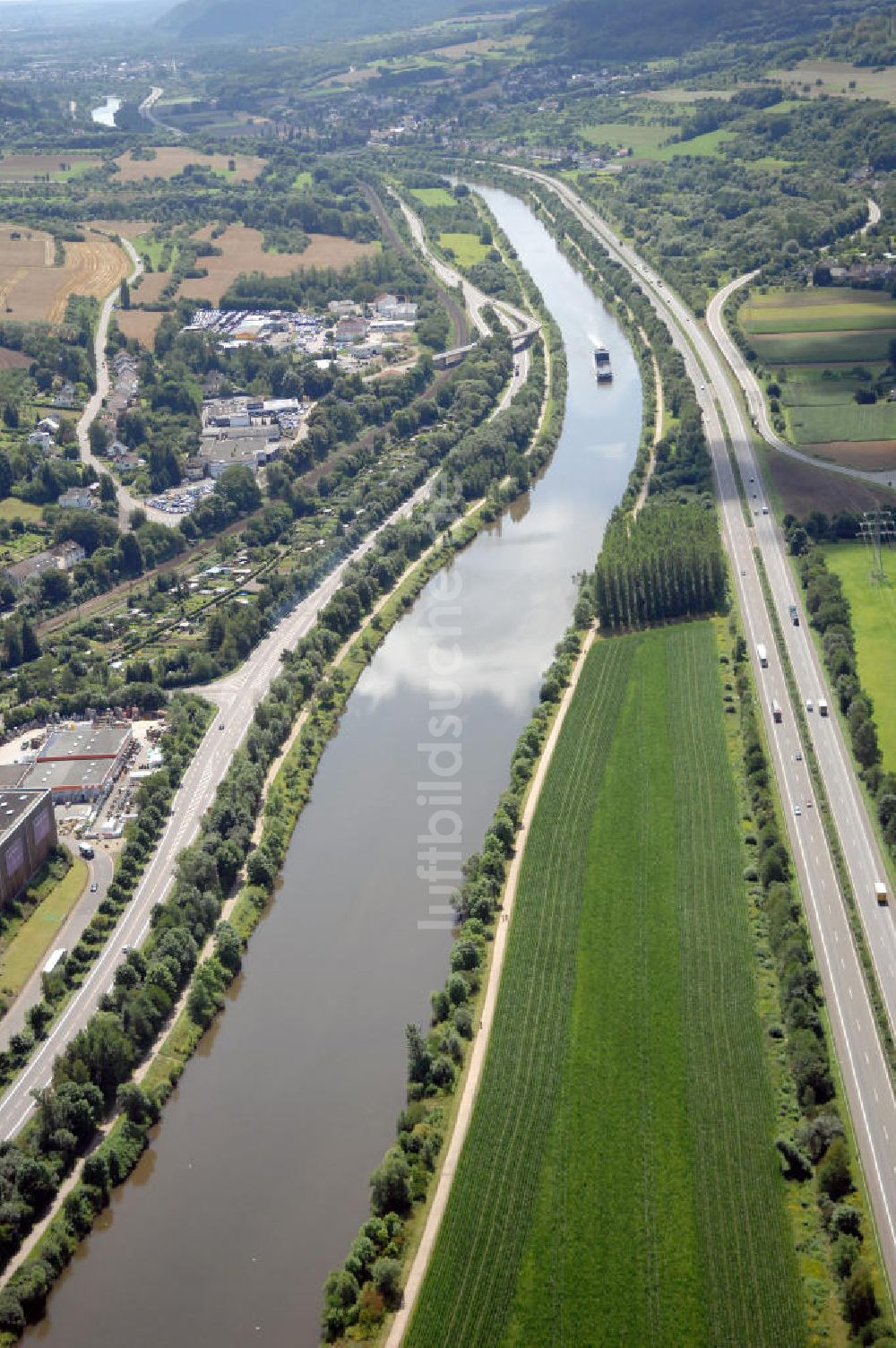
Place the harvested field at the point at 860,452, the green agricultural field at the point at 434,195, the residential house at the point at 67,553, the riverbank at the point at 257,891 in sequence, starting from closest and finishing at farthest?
the riverbank at the point at 257,891 → the residential house at the point at 67,553 → the harvested field at the point at 860,452 → the green agricultural field at the point at 434,195

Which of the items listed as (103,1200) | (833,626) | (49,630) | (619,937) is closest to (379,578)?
(49,630)

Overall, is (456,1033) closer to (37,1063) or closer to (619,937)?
(619,937)

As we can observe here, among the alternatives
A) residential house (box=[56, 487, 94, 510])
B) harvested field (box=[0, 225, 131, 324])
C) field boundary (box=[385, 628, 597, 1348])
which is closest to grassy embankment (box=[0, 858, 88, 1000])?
field boundary (box=[385, 628, 597, 1348])

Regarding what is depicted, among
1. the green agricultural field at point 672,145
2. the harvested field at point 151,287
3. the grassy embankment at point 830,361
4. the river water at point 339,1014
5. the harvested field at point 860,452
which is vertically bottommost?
the river water at point 339,1014

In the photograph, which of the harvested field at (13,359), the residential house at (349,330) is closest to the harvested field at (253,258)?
the residential house at (349,330)

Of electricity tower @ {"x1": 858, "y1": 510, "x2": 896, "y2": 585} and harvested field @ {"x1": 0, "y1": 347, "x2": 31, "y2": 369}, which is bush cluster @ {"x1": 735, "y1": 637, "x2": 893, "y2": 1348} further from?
harvested field @ {"x1": 0, "y1": 347, "x2": 31, "y2": 369}

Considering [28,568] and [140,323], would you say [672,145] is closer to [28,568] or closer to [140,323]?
[140,323]

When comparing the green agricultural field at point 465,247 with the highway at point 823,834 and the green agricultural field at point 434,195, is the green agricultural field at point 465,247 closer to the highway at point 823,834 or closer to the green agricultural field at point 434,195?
the green agricultural field at point 434,195
